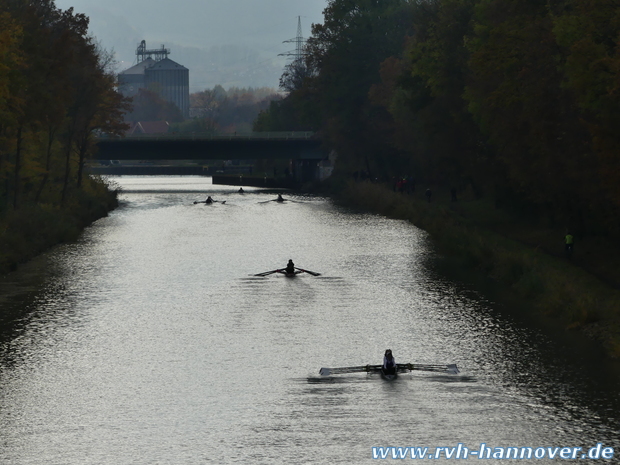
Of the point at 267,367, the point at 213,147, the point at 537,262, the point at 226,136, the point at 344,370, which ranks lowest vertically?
the point at 267,367

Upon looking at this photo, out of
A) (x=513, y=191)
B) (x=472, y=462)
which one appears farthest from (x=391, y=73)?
(x=472, y=462)

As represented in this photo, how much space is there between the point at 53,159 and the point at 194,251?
976 inches

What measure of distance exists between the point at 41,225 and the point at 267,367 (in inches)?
1458

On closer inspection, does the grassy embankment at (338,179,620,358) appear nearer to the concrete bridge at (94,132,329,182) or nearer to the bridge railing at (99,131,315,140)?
the concrete bridge at (94,132,329,182)

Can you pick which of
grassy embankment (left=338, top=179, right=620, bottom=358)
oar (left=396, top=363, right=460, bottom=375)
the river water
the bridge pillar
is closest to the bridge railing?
the bridge pillar

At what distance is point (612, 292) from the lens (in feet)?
134

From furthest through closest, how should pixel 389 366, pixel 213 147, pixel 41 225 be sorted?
pixel 213 147, pixel 41 225, pixel 389 366

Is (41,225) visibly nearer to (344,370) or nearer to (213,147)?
(344,370)

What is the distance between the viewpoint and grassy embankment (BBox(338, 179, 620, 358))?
36594 mm

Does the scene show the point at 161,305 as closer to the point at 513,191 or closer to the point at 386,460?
the point at 386,460

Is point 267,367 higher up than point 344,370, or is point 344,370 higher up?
point 344,370

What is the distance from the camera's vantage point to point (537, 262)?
48.1 m

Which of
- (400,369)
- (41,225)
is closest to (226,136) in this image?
(41,225)

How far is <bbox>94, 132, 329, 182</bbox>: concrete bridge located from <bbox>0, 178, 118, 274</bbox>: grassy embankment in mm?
42144
